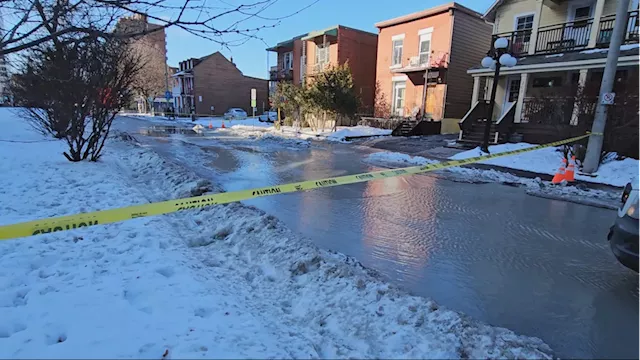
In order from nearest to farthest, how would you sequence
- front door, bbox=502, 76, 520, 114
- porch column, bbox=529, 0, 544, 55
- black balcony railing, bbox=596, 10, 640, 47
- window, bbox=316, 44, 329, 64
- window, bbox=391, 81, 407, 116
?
1. black balcony railing, bbox=596, 10, 640, 47
2. porch column, bbox=529, 0, 544, 55
3. front door, bbox=502, 76, 520, 114
4. window, bbox=391, 81, 407, 116
5. window, bbox=316, 44, 329, 64

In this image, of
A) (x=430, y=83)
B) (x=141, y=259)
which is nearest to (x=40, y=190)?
(x=141, y=259)

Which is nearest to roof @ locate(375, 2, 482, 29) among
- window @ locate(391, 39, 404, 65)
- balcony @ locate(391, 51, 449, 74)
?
window @ locate(391, 39, 404, 65)

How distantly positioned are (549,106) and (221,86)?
163 feet

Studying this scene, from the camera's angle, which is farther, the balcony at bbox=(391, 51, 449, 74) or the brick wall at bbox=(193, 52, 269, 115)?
the brick wall at bbox=(193, 52, 269, 115)

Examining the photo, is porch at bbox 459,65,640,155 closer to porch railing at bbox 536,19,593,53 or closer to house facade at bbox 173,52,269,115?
porch railing at bbox 536,19,593,53

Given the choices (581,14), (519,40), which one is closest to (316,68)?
(519,40)

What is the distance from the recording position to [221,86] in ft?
179

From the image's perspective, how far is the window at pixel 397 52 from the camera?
25.3m

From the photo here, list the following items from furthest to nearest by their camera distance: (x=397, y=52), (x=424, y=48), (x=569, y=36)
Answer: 1. (x=397, y=52)
2. (x=424, y=48)
3. (x=569, y=36)

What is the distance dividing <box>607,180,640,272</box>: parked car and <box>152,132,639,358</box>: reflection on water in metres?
0.50

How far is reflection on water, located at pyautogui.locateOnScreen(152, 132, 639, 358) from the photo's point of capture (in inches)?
126

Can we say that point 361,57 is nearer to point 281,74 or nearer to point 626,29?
point 281,74

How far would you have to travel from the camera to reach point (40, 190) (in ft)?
20.5

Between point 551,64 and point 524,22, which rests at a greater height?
point 524,22
